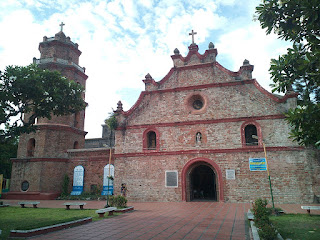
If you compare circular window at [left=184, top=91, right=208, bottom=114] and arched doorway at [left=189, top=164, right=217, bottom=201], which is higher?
circular window at [left=184, top=91, right=208, bottom=114]

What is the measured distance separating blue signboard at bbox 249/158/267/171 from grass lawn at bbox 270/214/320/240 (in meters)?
6.25

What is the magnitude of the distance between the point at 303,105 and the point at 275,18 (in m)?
Answer: 3.29

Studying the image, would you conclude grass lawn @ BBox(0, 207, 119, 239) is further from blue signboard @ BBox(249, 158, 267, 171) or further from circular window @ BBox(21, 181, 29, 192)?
blue signboard @ BBox(249, 158, 267, 171)

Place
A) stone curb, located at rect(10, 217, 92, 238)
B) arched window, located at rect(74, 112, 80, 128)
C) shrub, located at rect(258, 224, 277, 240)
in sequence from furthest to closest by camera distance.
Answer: arched window, located at rect(74, 112, 80, 128) < stone curb, located at rect(10, 217, 92, 238) < shrub, located at rect(258, 224, 277, 240)

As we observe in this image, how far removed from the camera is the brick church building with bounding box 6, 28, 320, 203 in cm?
1568

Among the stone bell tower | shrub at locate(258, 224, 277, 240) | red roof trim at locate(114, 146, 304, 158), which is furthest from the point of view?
the stone bell tower

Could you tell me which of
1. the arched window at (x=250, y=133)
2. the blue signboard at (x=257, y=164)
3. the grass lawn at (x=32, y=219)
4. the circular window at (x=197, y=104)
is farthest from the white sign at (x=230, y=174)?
the grass lawn at (x=32, y=219)

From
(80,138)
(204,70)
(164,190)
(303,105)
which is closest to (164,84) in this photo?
(204,70)

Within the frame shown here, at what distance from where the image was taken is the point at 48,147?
68.7 ft

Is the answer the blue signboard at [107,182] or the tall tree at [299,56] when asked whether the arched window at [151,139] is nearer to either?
the blue signboard at [107,182]

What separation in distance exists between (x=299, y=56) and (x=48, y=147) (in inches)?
787

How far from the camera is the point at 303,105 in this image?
8180 millimetres

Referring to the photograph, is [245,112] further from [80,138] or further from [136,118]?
[80,138]

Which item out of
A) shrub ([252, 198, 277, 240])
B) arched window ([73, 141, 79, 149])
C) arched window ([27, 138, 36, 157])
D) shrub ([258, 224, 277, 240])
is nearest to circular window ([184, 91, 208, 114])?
shrub ([252, 198, 277, 240])
